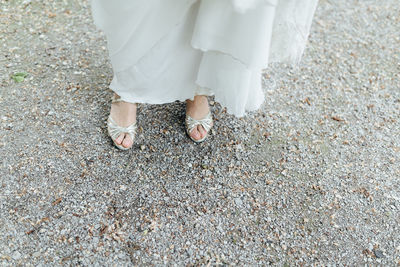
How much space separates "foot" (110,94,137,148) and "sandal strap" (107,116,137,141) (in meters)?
0.01

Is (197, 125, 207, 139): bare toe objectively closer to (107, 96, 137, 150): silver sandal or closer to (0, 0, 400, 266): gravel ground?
(0, 0, 400, 266): gravel ground

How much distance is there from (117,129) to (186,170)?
40 cm

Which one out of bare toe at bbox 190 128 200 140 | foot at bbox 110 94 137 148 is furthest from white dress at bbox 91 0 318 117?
bare toe at bbox 190 128 200 140

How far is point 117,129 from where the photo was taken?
1843 mm

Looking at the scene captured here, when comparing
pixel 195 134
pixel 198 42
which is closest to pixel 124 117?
pixel 195 134

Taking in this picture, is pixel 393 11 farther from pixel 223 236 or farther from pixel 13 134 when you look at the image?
pixel 13 134

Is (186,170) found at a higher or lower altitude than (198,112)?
lower

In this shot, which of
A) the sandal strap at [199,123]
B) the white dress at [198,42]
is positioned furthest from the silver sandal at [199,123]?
the white dress at [198,42]

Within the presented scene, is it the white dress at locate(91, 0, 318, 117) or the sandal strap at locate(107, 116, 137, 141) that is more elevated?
the white dress at locate(91, 0, 318, 117)

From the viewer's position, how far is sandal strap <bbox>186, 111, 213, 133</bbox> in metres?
1.92

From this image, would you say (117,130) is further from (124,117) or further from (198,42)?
(198,42)

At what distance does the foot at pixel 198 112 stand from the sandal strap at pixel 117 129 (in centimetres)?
29

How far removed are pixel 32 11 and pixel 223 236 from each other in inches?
77.8

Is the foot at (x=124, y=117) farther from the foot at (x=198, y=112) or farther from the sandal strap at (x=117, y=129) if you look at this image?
the foot at (x=198, y=112)
